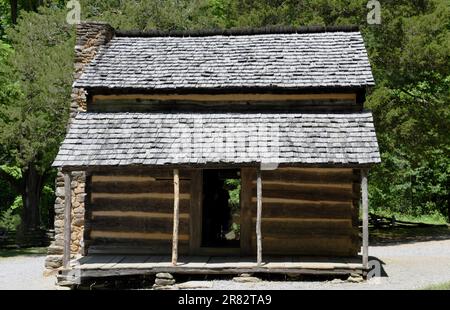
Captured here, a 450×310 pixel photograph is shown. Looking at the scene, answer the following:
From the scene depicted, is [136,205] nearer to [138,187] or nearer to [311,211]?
[138,187]

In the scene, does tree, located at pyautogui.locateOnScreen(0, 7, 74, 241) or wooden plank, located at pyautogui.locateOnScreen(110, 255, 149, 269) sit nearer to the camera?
wooden plank, located at pyautogui.locateOnScreen(110, 255, 149, 269)

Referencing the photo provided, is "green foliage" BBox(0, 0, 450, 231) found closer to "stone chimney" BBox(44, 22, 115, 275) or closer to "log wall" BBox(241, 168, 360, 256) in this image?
"stone chimney" BBox(44, 22, 115, 275)

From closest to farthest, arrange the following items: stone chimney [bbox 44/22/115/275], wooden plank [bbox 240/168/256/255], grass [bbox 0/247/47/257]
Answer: wooden plank [bbox 240/168/256/255], stone chimney [bbox 44/22/115/275], grass [bbox 0/247/47/257]

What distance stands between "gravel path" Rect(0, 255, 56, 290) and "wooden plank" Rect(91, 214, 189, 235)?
5.51ft

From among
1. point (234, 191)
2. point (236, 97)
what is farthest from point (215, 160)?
point (234, 191)

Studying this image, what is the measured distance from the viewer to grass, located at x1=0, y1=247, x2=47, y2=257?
882 inches

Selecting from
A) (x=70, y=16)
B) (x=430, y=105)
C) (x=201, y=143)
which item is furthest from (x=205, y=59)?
(x=430, y=105)

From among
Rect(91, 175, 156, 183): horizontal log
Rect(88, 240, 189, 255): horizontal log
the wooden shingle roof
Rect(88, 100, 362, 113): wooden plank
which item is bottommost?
Rect(88, 240, 189, 255): horizontal log

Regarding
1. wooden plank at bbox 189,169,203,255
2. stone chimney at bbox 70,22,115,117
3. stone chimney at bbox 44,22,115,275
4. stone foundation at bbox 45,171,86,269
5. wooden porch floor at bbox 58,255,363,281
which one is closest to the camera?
wooden porch floor at bbox 58,255,363,281

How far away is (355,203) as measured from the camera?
1438cm

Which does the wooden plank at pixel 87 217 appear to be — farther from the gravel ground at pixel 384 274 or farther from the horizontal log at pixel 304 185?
the horizontal log at pixel 304 185

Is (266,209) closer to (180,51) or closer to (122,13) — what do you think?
(180,51)

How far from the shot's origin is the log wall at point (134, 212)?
1445cm

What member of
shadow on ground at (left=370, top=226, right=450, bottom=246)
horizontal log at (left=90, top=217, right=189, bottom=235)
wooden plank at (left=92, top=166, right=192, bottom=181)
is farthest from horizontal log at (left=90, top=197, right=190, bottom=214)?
shadow on ground at (left=370, top=226, right=450, bottom=246)
